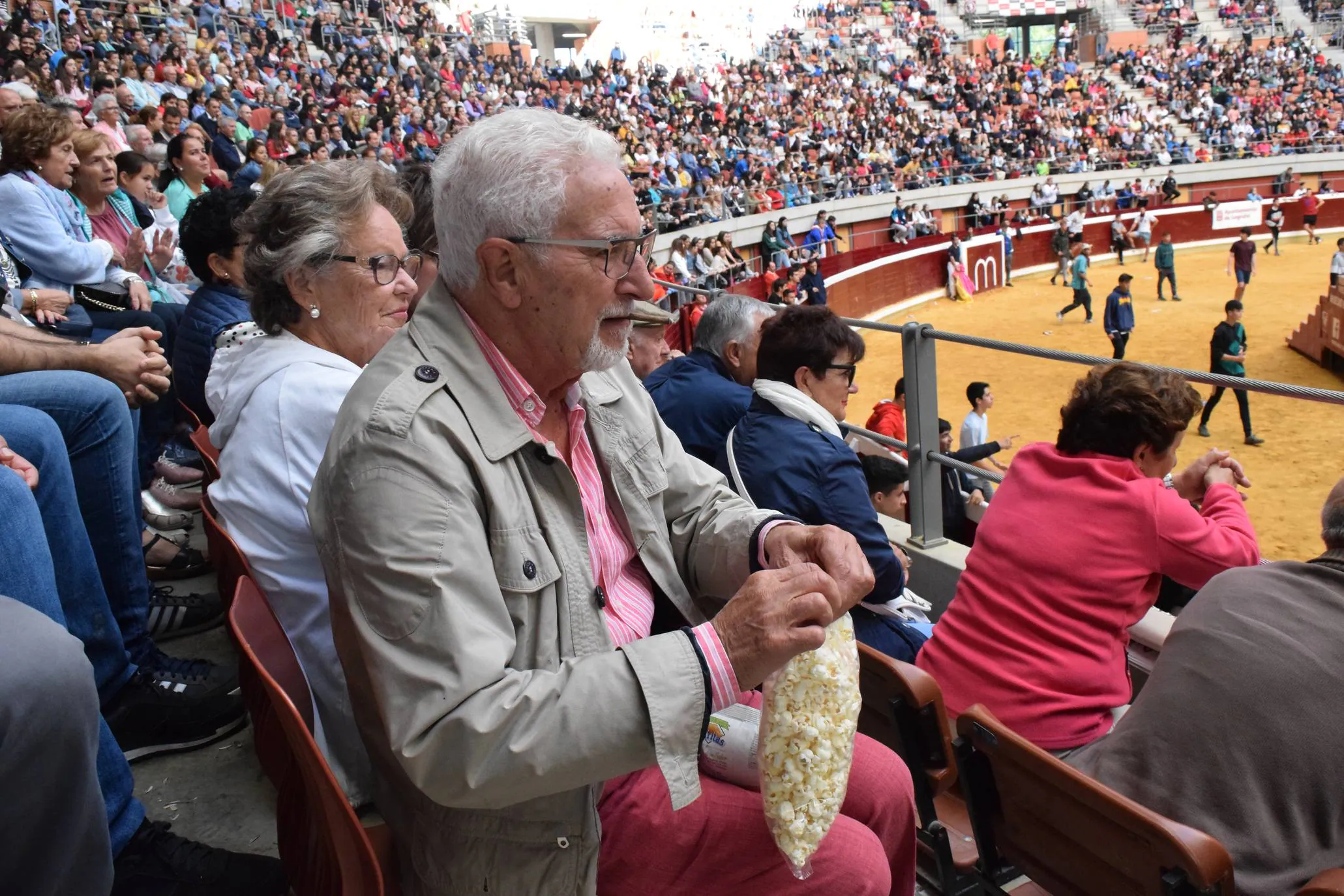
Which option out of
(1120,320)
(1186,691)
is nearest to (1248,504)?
(1120,320)

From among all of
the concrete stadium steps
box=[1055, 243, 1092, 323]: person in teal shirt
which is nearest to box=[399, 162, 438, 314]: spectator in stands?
box=[1055, 243, 1092, 323]: person in teal shirt

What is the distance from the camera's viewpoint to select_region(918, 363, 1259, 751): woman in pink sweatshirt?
2127mm

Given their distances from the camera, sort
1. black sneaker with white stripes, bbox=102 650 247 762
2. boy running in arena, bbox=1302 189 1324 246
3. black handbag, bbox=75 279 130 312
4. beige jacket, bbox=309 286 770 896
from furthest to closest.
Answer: boy running in arena, bbox=1302 189 1324 246 < black handbag, bbox=75 279 130 312 < black sneaker with white stripes, bbox=102 650 247 762 < beige jacket, bbox=309 286 770 896

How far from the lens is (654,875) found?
1.40m

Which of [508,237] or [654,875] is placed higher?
[508,237]

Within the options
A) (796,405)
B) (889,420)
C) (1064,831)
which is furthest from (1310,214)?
(1064,831)

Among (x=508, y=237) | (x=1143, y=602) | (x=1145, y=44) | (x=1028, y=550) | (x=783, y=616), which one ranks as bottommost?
(x=1143, y=602)

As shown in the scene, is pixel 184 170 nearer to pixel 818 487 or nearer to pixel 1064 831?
pixel 818 487

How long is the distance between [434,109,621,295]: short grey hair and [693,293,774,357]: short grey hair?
2.18m

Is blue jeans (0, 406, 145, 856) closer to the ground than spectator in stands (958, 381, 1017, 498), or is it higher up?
higher up

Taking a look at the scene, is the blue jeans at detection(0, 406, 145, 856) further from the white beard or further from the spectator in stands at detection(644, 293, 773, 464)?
the spectator in stands at detection(644, 293, 773, 464)

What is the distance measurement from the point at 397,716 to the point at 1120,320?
1606 centimetres

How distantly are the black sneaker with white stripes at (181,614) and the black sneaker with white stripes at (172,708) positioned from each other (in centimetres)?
35

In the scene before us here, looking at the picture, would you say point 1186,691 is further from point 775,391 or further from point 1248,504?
point 1248,504
